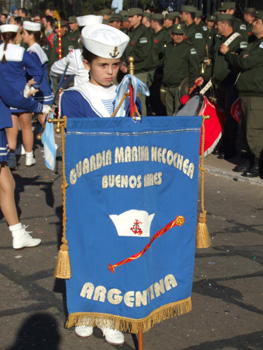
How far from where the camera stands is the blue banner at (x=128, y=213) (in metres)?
3.31

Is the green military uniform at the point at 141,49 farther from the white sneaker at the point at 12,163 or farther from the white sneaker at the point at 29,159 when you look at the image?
the white sneaker at the point at 12,163

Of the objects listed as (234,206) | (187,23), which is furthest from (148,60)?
(234,206)

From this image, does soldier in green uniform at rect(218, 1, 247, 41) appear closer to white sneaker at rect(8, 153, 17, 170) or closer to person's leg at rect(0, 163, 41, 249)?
white sneaker at rect(8, 153, 17, 170)

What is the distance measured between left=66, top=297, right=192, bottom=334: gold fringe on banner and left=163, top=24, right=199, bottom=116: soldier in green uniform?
721 centimetres

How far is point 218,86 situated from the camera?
32.2 ft

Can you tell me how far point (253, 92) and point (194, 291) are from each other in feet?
14.4

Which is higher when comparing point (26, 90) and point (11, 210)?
point (26, 90)

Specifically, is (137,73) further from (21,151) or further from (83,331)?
(83,331)

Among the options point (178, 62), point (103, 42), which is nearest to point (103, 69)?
point (103, 42)

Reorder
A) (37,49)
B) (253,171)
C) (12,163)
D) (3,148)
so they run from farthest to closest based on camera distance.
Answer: (37,49) → (12,163) → (253,171) → (3,148)

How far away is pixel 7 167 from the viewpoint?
5555mm

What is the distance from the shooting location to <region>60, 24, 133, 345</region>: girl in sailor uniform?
3834mm

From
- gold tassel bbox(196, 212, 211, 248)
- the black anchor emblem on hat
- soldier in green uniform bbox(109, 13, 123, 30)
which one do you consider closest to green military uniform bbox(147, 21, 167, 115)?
soldier in green uniform bbox(109, 13, 123, 30)

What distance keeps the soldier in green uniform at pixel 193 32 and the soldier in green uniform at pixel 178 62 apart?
0.58 feet
